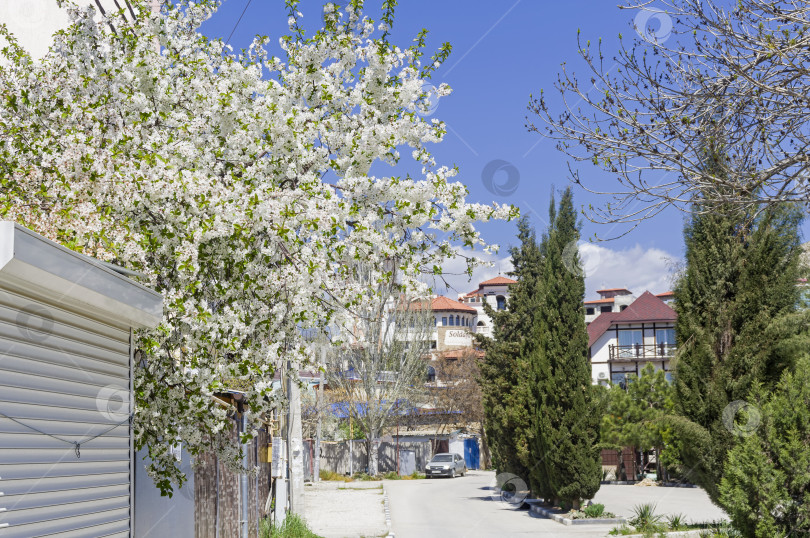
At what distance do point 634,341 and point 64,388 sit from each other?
52.7 metres

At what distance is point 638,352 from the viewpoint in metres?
54.4

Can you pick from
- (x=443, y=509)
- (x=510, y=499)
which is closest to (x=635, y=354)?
(x=510, y=499)

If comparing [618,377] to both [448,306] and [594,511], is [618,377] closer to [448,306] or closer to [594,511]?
[448,306]

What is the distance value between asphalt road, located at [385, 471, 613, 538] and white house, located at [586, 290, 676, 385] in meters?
23.0

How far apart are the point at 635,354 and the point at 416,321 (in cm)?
1889

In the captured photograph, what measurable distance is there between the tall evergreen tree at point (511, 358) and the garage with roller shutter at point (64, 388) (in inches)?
792

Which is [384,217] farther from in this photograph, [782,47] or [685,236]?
[685,236]

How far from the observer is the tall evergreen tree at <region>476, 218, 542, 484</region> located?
26.6m

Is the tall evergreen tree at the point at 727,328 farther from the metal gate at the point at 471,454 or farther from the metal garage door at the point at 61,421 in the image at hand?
the metal gate at the point at 471,454

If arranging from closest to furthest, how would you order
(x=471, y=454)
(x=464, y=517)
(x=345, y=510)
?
(x=464, y=517), (x=345, y=510), (x=471, y=454)

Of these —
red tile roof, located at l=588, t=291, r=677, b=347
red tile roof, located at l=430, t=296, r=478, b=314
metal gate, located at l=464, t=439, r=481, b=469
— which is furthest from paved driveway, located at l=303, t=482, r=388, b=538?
red tile roof, located at l=430, t=296, r=478, b=314

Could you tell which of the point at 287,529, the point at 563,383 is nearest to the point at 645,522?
the point at 563,383

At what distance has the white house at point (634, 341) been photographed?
177 ft

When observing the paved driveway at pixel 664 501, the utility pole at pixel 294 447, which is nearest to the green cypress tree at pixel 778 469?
the paved driveway at pixel 664 501
